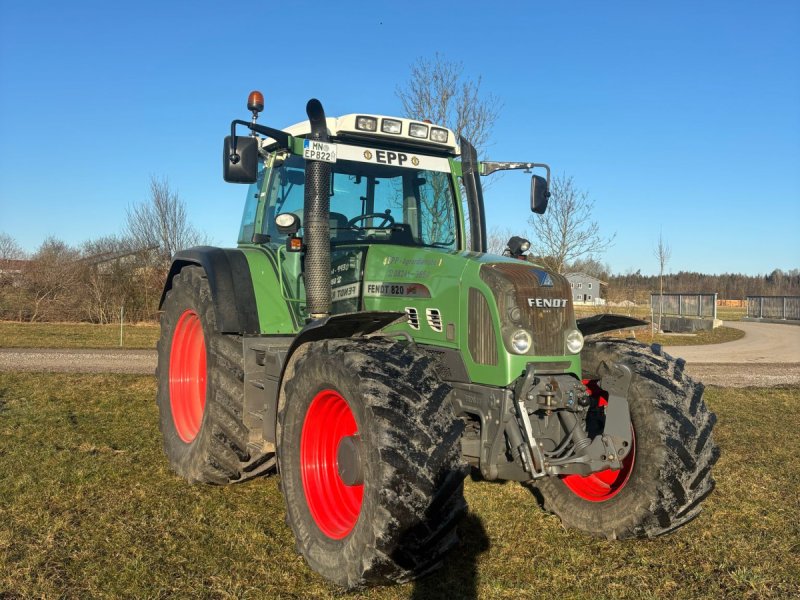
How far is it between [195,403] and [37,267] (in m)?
25.1

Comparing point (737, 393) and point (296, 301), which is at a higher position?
point (296, 301)

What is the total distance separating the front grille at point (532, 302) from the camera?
4145 millimetres

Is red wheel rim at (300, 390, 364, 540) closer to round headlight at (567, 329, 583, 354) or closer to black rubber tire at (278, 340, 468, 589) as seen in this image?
black rubber tire at (278, 340, 468, 589)

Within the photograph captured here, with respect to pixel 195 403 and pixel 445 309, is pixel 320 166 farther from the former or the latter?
pixel 195 403

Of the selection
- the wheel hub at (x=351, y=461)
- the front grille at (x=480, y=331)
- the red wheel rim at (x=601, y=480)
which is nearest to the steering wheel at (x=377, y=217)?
the front grille at (x=480, y=331)

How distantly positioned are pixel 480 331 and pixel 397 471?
1.13m

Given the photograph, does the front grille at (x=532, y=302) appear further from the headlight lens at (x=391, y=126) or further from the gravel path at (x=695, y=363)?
the gravel path at (x=695, y=363)

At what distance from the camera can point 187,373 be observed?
645cm

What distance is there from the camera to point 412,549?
343cm

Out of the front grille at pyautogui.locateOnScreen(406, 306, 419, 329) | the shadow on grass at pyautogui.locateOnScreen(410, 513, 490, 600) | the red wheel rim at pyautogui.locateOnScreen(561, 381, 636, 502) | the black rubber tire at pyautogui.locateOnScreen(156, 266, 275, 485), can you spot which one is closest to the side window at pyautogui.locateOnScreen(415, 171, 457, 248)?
the front grille at pyautogui.locateOnScreen(406, 306, 419, 329)

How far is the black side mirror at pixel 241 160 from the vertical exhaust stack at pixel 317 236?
374 millimetres

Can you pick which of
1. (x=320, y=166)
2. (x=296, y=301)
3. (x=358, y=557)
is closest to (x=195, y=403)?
(x=296, y=301)

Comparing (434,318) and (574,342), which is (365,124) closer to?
(434,318)

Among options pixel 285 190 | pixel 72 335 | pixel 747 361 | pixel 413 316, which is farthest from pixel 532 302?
pixel 72 335
